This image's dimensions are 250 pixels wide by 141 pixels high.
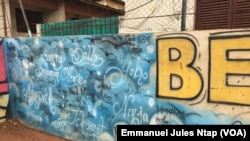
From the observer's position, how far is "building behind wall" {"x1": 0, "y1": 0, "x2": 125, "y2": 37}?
8460 mm

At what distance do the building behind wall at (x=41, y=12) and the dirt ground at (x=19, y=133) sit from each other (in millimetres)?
3517

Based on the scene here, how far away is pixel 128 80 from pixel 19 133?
106 inches

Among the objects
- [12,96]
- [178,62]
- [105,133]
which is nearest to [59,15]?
[12,96]

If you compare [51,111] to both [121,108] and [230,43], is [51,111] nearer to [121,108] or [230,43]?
[121,108]

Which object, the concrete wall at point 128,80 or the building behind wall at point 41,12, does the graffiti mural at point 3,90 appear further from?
the building behind wall at point 41,12

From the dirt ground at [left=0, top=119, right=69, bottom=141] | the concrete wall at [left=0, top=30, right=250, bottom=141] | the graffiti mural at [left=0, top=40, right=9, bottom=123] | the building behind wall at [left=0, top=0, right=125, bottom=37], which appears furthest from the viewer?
the building behind wall at [left=0, top=0, right=125, bottom=37]

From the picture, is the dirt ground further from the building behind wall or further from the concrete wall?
the building behind wall

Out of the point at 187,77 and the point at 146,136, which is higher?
the point at 187,77

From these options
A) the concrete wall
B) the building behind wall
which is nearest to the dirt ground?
the concrete wall

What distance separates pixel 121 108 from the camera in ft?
11.8

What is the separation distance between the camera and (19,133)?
489 centimetres

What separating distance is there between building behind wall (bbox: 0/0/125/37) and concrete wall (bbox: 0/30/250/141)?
361cm

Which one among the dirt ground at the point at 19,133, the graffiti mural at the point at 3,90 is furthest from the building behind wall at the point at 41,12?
the dirt ground at the point at 19,133

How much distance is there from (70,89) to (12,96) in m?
1.91
